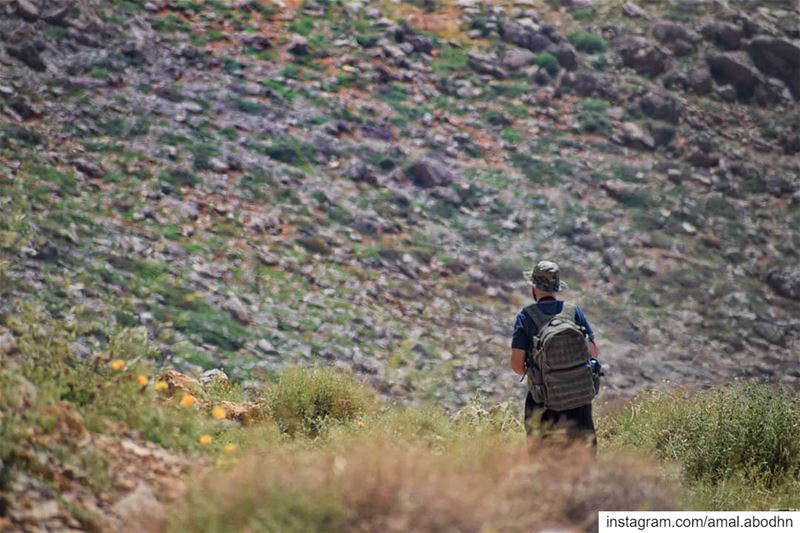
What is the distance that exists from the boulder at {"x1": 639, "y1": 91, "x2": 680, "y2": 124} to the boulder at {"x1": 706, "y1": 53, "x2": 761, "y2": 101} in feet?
7.09

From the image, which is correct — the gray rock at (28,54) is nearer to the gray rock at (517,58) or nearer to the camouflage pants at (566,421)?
the gray rock at (517,58)

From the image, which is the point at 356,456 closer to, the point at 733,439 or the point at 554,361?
the point at 554,361

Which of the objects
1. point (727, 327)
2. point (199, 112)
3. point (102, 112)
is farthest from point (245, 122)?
point (727, 327)

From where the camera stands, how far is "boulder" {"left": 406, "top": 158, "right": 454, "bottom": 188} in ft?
70.7

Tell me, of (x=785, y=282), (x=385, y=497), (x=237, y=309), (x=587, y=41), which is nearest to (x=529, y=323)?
(x=385, y=497)

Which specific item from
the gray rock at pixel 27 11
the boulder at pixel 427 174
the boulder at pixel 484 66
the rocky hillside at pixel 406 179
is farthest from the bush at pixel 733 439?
the gray rock at pixel 27 11

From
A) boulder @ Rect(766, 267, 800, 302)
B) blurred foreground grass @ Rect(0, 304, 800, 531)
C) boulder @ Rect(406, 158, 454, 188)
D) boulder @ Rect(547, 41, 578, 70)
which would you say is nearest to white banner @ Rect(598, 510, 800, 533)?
A: blurred foreground grass @ Rect(0, 304, 800, 531)

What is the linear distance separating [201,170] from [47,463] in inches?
586

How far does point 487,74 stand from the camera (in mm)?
24344

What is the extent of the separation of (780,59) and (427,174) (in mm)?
11504

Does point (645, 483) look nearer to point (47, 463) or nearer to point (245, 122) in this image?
point (47, 463)

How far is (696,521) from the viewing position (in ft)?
19.1

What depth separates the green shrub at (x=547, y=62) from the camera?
24719mm

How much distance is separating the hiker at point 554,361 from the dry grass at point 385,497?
1.20 m
